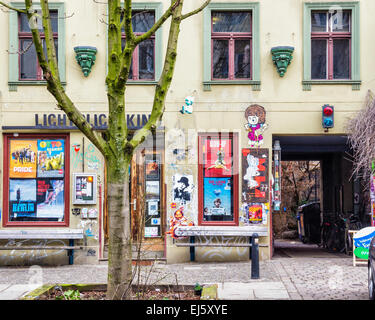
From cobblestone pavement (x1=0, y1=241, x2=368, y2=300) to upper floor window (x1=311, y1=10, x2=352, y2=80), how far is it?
4.43 meters

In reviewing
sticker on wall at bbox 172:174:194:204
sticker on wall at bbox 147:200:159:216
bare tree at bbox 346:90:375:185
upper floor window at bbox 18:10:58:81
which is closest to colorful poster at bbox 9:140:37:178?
upper floor window at bbox 18:10:58:81

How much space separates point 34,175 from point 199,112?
4140 mm

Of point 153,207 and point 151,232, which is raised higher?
point 153,207

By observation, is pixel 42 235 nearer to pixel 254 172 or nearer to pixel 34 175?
pixel 34 175

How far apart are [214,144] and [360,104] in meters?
3.47

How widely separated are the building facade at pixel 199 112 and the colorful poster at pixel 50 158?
2cm

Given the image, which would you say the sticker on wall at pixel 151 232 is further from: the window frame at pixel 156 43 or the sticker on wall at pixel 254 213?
the window frame at pixel 156 43

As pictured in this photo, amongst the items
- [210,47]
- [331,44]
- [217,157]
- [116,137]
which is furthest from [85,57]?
[116,137]

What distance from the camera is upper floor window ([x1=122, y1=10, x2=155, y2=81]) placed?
13.8m

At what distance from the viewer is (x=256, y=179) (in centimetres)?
1358

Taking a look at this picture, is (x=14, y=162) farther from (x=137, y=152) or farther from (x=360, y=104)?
(x=360, y=104)

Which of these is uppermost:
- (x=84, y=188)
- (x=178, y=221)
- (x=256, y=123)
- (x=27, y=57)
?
(x=27, y=57)

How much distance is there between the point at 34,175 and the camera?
13719mm
